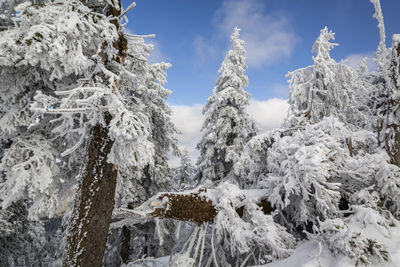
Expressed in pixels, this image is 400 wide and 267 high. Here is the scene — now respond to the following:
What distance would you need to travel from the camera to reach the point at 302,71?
10031 millimetres

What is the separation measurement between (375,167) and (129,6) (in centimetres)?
653

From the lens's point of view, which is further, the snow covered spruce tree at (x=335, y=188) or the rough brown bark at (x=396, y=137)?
the rough brown bark at (x=396, y=137)

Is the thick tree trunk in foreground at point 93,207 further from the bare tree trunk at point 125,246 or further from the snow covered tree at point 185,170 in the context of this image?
the snow covered tree at point 185,170

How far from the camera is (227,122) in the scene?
1361cm

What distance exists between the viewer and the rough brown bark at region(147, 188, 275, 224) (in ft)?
18.7

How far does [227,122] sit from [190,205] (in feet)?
27.3

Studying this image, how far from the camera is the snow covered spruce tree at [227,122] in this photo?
44.0ft

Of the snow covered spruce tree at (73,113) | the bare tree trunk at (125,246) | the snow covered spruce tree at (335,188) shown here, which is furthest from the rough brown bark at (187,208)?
the bare tree trunk at (125,246)

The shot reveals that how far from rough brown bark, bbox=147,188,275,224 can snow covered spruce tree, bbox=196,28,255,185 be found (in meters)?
6.83

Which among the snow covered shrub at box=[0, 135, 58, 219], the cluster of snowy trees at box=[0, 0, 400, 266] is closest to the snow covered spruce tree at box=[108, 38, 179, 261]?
the cluster of snowy trees at box=[0, 0, 400, 266]

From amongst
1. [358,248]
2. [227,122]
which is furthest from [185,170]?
[358,248]

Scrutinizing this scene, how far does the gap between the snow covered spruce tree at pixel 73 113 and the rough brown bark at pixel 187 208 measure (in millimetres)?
1335

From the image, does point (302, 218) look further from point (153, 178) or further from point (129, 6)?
point (153, 178)

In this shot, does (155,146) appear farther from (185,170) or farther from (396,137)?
(185,170)
